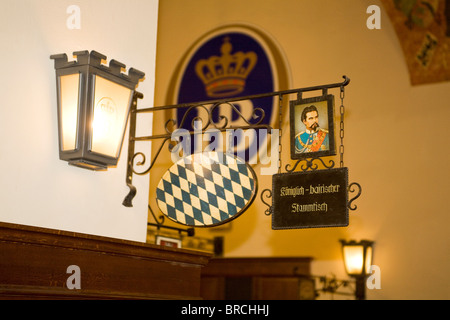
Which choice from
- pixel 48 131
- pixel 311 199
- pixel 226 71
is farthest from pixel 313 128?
pixel 226 71

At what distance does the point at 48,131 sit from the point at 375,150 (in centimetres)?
584

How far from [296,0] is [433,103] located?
254 cm

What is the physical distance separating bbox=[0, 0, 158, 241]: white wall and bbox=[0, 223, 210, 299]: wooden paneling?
0.31 metres

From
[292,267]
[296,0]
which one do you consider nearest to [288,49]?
[296,0]

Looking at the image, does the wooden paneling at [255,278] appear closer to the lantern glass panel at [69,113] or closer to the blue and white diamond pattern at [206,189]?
the blue and white diamond pattern at [206,189]

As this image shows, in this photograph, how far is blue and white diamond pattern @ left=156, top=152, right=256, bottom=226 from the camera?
3.53m

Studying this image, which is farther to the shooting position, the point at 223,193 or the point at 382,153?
the point at 382,153

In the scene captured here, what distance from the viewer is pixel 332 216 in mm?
3287

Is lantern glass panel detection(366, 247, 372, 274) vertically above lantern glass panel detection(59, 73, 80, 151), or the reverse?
lantern glass panel detection(59, 73, 80, 151)

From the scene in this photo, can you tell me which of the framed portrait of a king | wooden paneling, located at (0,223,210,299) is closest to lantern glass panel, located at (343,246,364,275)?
wooden paneling, located at (0,223,210,299)

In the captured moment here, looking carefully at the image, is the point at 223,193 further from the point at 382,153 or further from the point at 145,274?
the point at 382,153

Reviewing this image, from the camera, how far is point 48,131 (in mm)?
3404

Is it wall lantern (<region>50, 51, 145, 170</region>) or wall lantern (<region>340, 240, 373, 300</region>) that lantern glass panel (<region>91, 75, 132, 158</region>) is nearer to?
wall lantern (<region>50, 51, 145, 170</region>)

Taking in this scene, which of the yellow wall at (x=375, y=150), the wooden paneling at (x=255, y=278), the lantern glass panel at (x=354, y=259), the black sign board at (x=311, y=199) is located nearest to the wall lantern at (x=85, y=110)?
the black sign board at (x=311, y=199)
